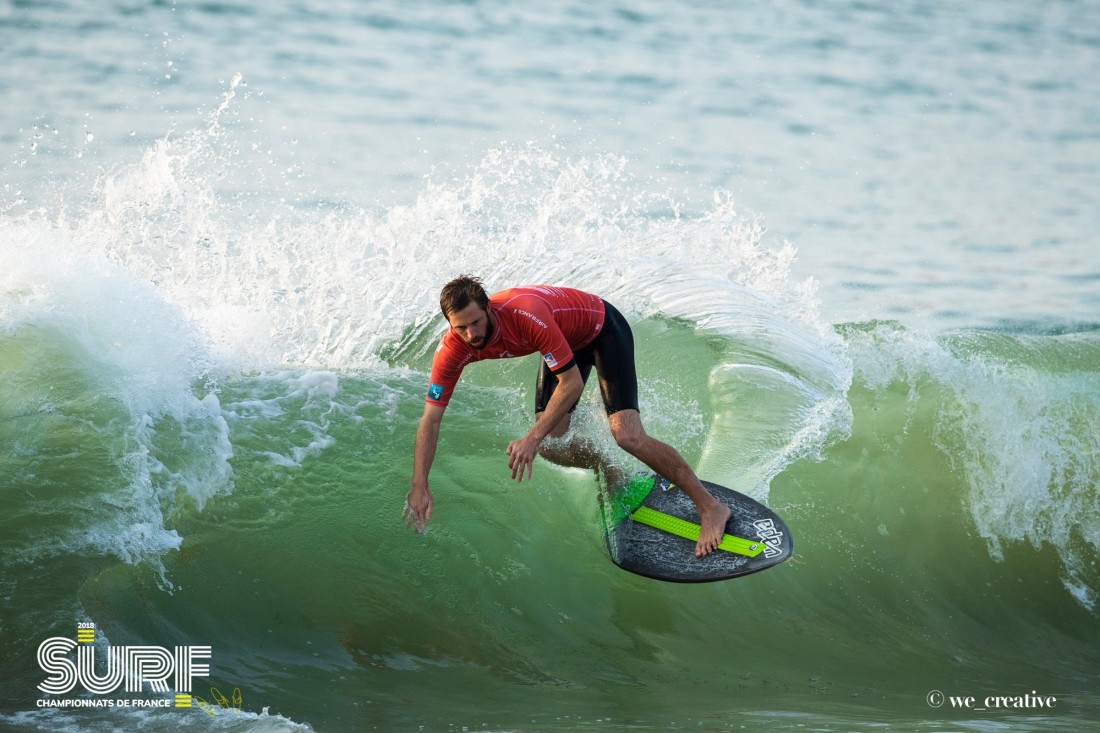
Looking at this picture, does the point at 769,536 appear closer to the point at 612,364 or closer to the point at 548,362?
the point at 612,364

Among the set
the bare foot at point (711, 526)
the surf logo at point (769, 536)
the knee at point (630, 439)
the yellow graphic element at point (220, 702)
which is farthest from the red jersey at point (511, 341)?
the yellow graphic element at point (220, 702)

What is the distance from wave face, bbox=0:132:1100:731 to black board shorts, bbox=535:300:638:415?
1.47 feet

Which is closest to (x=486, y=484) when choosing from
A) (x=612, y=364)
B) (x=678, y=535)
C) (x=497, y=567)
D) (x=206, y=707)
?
(x=497, y=567)

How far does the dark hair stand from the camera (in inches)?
184

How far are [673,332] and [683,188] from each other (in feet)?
25.2

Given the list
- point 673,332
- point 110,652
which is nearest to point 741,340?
point 673,332

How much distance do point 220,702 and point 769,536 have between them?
2.87 meters

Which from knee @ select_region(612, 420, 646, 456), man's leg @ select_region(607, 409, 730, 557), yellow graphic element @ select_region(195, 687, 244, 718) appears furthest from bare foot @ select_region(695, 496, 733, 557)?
yellow graphic element @ select_region(195, 687, 244, 718)

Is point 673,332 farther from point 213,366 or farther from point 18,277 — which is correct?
point 18,277

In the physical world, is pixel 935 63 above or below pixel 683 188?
above

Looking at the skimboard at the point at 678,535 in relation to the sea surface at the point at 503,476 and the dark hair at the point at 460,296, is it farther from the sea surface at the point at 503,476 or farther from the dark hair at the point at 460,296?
the dark hair at the point at 460,296

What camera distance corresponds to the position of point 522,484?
22.3 feet

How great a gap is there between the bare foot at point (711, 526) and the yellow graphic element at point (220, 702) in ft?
7.88

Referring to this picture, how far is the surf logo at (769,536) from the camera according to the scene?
18.0 feet
